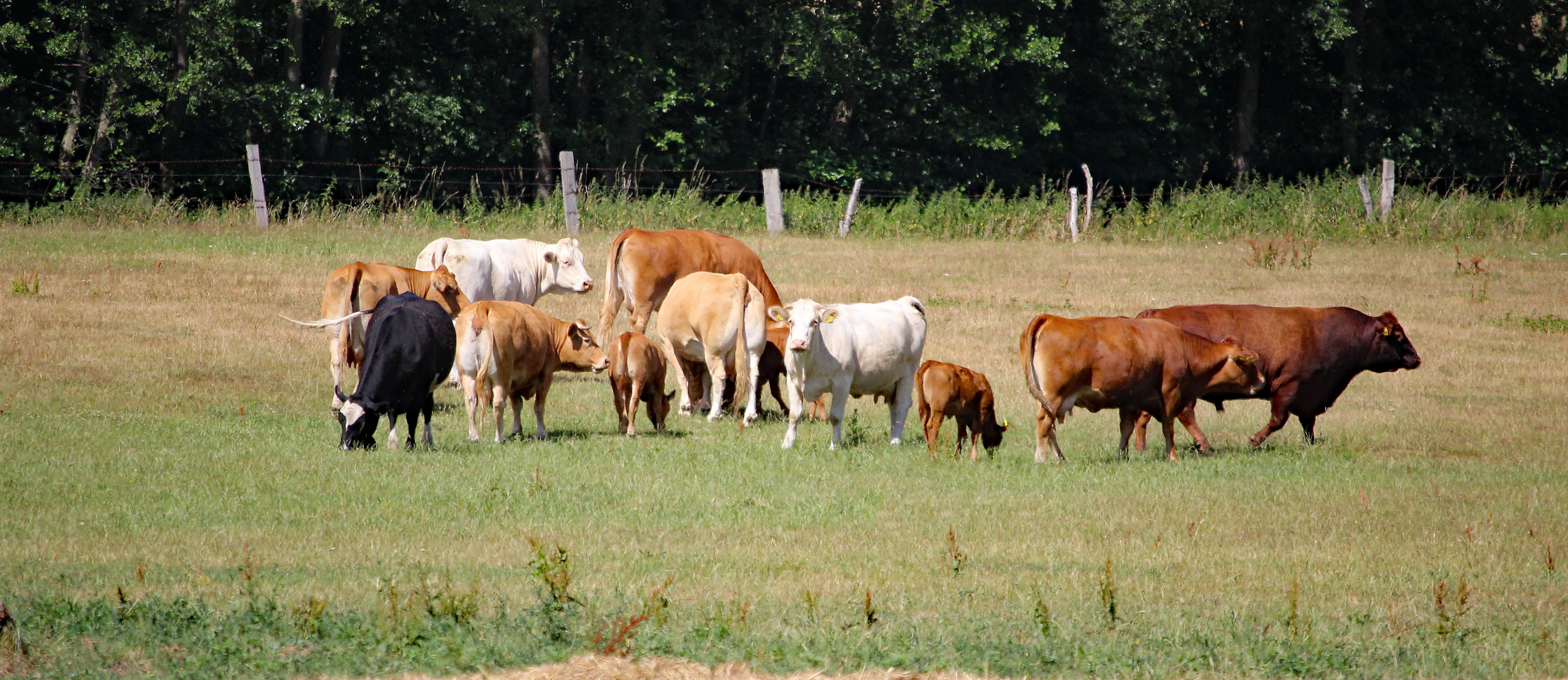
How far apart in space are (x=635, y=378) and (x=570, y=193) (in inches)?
593

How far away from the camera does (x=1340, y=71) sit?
4522 centimetres

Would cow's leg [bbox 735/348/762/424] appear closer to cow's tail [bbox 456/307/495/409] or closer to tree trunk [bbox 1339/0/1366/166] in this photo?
cow's tail [bbox 456/307/495/409]

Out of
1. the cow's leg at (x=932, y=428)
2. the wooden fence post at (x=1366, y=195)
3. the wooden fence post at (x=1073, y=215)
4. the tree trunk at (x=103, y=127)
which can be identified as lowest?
the cow's leg at (x=932, y=428)

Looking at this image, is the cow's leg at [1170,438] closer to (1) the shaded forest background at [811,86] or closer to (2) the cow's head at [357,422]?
(2) the cow's head at [357,422]

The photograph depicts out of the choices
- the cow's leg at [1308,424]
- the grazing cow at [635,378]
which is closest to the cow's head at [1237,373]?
the cow's leg at [1308,424]

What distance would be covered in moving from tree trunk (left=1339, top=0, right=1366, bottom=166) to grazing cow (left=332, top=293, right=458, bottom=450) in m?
35.0

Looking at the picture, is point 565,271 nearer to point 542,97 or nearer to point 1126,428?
point 1126,428

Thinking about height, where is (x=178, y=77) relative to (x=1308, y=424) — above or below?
above

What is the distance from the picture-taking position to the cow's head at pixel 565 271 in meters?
18.1

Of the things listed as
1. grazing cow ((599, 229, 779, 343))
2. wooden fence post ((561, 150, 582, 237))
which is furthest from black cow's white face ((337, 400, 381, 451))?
wooden fence post ((561, 150, 582, 237))

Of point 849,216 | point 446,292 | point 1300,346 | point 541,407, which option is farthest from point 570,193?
point 1300,346

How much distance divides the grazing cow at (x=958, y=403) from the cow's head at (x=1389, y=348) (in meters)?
4.18

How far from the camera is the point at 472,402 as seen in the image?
12805 millimetres

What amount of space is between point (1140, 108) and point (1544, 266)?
59.4 ft
